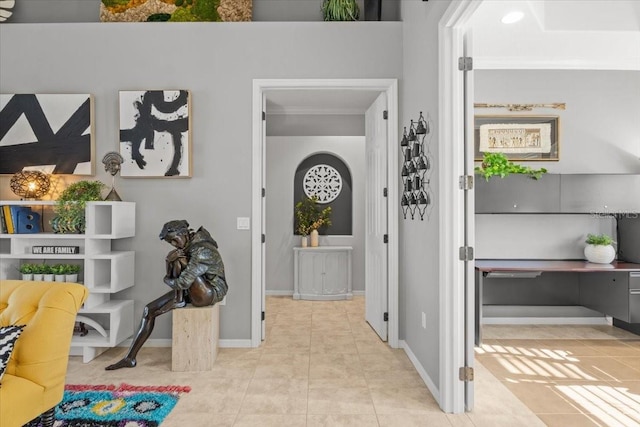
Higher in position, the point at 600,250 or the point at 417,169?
the point at 417,169

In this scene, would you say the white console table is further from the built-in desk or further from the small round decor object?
the built-in desk

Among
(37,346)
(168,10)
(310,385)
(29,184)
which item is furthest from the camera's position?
(168,10)

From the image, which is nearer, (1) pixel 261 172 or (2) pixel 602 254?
(1) pixel 261 172

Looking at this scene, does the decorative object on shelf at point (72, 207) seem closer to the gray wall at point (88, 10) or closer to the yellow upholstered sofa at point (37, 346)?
the yellow upholstered sofa at point (37, 346)

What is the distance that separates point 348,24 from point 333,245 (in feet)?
10.7

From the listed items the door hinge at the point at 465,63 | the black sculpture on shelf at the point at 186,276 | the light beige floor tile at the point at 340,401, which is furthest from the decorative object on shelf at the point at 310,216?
the door hinge at the point at 465,63

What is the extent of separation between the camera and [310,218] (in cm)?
611

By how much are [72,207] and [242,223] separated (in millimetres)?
1335

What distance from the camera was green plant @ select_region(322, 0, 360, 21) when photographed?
3.91 meters

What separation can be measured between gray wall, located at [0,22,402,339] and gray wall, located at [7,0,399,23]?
69 centimetres

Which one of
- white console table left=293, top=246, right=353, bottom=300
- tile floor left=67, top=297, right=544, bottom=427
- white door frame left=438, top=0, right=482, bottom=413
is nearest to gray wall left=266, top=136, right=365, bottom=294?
white console table left=293, top=246, right=353, bottom=300

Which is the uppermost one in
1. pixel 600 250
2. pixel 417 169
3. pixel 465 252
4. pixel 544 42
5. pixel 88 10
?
pixel 88 10

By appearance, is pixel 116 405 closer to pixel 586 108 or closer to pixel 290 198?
pixel 290 198

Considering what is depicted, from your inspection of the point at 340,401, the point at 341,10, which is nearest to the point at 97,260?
the point at 340,401
